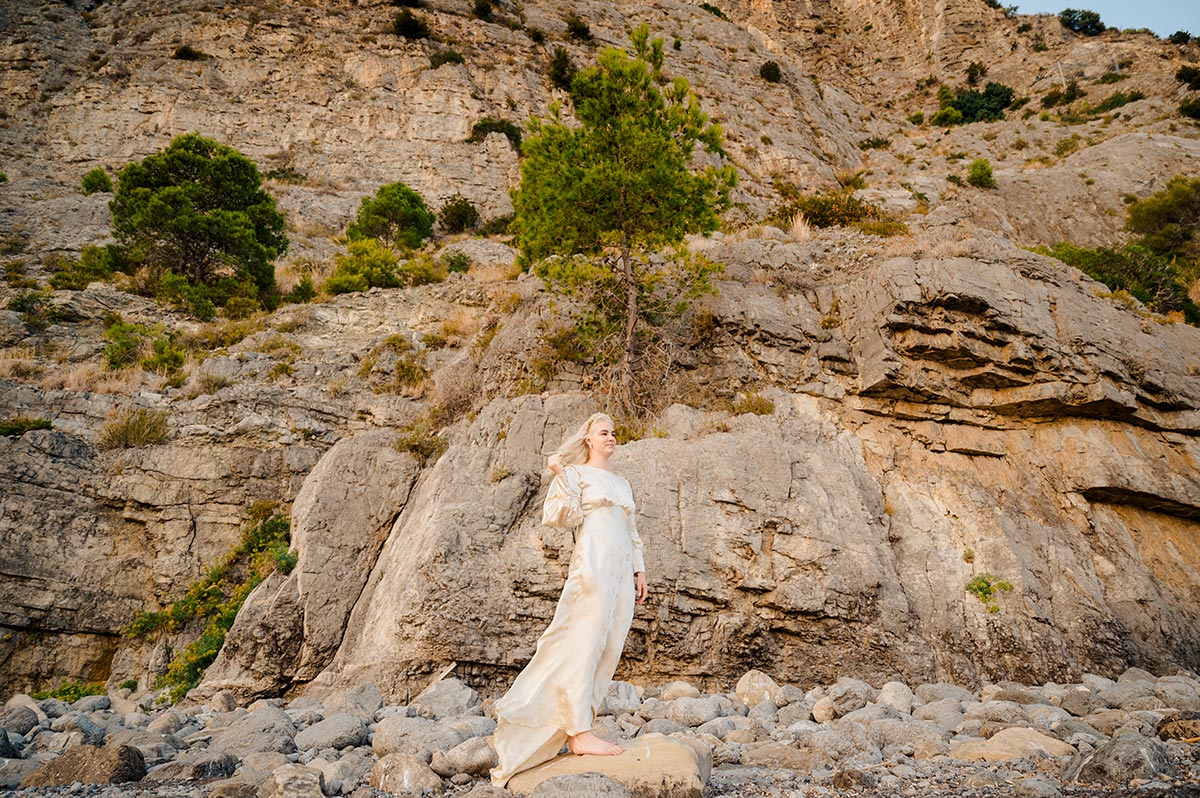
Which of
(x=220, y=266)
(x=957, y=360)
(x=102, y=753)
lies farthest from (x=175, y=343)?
(x=957, y=360)

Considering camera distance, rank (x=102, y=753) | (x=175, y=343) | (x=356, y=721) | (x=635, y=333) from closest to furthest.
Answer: (x=102, y=753), (x=356, y=721), (x=635, y=333), (x=175, y=343)

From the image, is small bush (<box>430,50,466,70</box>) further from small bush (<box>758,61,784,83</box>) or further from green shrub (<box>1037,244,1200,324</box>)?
green shrub (<box>1037,244,1200,324</box>)

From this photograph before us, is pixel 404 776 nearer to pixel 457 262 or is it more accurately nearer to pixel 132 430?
pixel 132 430

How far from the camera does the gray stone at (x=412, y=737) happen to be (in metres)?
4.71

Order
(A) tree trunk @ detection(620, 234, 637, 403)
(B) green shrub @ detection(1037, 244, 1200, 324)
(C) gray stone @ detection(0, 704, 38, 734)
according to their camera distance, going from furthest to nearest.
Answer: (B) green shrub @ detection(1037, 244, 1200, 324), (A) tree trunk @ detection(620, 234, 637, 403), (C) gray stone @ detection(0, 704, 38, 734)

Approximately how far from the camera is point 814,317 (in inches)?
466

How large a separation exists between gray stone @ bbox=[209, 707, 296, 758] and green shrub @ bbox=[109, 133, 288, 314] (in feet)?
58.4

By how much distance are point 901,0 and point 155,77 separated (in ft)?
193

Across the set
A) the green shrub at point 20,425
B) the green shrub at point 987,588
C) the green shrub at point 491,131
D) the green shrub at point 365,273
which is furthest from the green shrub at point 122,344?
the green shrub at point 491,131

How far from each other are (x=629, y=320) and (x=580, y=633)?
773 cm

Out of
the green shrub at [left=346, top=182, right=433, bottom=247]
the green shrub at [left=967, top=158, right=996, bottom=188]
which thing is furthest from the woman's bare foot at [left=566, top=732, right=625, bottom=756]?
the green shrub at [left=967, top=158, right=996, bottom=188]

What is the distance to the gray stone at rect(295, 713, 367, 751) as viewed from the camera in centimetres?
518

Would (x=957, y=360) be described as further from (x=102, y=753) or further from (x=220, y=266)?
(x=220, y=266)

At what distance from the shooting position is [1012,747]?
4332 mm
